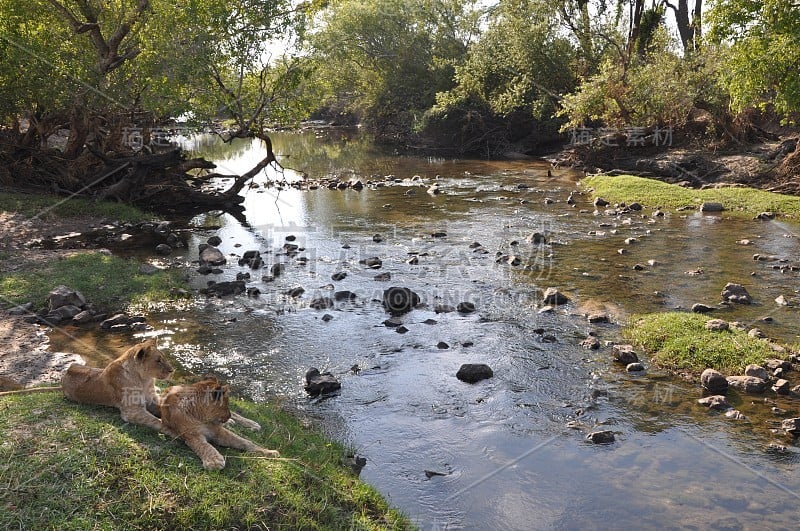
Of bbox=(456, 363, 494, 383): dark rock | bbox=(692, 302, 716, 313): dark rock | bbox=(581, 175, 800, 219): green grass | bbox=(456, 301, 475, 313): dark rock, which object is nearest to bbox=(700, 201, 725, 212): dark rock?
bbox=(581, 175, 800, 219): green grass

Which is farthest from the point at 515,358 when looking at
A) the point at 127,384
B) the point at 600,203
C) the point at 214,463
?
the point at 600,203

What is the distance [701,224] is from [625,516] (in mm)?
16504

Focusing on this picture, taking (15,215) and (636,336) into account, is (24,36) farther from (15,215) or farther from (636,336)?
(636,336)

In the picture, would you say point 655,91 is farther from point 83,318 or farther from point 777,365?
point 83,318

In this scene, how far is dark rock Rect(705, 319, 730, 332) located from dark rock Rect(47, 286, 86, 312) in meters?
12.0

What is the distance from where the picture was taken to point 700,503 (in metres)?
7.34

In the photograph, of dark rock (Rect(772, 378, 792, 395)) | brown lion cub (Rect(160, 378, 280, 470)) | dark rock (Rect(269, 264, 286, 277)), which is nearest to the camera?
brown lion cub (Rect(160, 378, 280, 470))

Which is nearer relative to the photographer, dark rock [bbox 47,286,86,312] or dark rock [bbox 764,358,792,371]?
dark rock [bbox 764,358,792,371]

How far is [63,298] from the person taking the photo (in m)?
12.7

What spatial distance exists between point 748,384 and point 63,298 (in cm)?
1238

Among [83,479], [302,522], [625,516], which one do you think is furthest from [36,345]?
[625,516]

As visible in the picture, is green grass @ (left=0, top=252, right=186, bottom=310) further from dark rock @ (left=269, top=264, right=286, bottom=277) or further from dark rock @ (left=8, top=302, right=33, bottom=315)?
dark rock @ (left=269, top=264, right=286, bottom=277)

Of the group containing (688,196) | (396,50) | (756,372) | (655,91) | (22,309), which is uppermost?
(396,50)

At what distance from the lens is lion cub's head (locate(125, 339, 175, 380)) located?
6.53 metres
